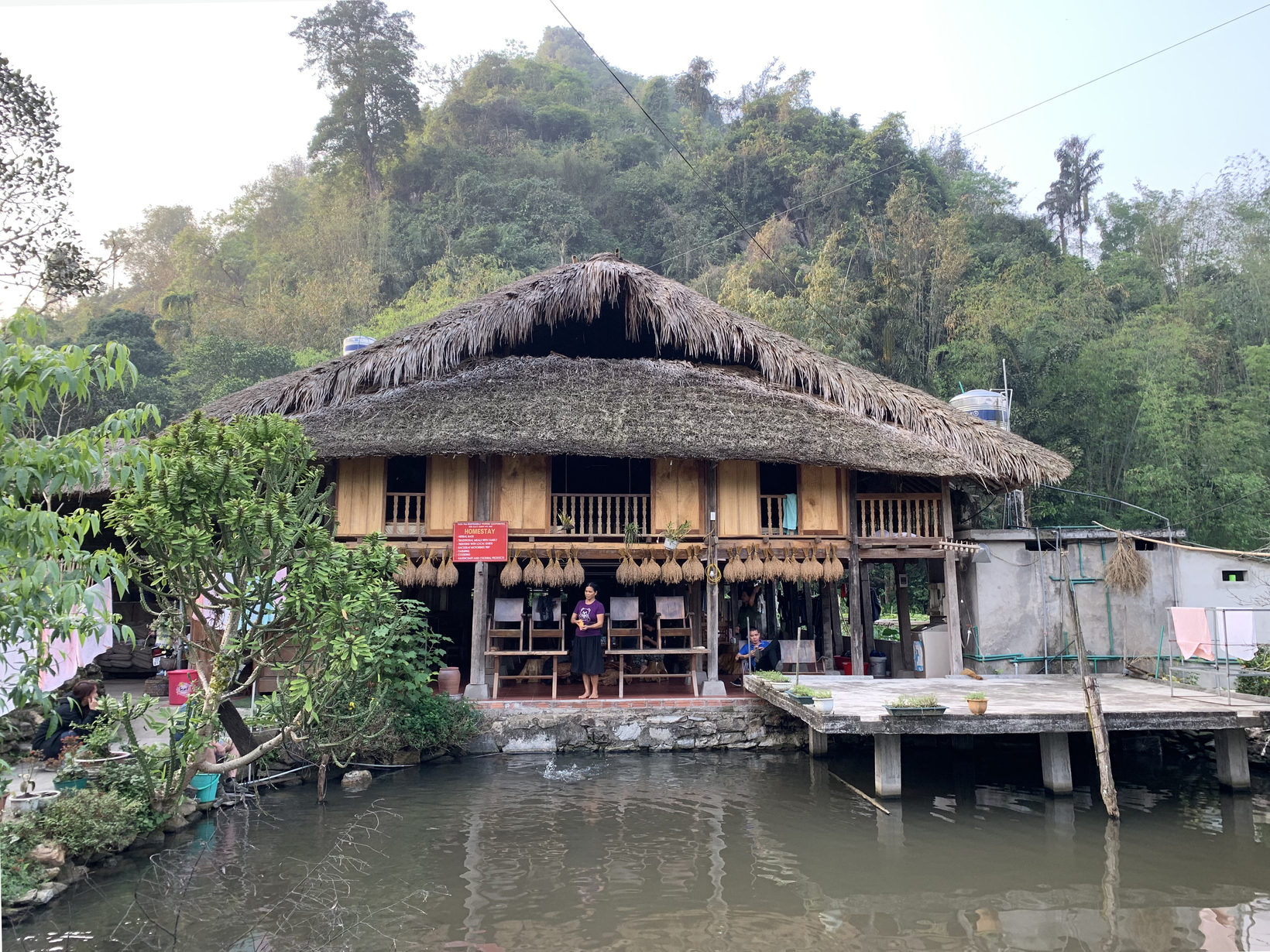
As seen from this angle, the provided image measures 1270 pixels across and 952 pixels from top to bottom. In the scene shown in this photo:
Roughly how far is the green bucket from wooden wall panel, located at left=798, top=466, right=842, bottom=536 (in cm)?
842

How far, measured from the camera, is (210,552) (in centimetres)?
625

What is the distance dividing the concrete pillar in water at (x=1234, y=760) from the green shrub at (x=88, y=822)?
11.0 m

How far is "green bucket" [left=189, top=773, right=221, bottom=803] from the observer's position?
28.5 ft

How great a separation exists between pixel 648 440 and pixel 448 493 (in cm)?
314

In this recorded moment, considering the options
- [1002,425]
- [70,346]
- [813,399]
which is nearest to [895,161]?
[1002,425]

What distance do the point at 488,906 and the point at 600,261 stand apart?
1016 centimetres

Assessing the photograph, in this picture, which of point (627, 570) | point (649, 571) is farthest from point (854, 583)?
point (627, 570)

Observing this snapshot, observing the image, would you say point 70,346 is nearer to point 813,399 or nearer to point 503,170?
point 813,399

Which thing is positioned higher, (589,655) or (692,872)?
(589,655)

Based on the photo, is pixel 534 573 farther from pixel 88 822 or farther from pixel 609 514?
pixel 88 822

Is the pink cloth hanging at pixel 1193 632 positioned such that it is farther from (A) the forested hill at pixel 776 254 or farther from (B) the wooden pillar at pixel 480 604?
(A) the forested hill at pixel 776 254

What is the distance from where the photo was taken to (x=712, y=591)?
12695mm

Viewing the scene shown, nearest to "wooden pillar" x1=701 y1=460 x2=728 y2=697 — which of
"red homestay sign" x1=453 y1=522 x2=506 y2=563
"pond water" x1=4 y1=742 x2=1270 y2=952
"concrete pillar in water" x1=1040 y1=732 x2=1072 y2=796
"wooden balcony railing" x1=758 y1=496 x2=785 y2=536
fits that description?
"wooden balcony railing" x1=758 y1=496 x2=785 y2=536

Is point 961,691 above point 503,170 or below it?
below
